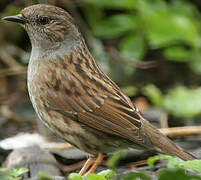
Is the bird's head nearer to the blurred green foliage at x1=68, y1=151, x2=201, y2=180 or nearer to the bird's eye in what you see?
the bird's eye

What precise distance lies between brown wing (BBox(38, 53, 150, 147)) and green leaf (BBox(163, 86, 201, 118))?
2.13 metres

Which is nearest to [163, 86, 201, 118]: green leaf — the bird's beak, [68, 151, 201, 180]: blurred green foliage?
[68, 151, 201, 180]: blurred green foliage

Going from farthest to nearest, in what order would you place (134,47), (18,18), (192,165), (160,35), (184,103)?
(134,47) < (160,35) < (184,103) < (18,18) < (192,165)

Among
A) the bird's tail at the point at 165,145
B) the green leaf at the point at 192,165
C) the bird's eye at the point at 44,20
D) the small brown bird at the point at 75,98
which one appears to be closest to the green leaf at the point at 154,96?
the small brown bird at the point at 75,98

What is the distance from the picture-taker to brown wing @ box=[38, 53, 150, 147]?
4.50 meters

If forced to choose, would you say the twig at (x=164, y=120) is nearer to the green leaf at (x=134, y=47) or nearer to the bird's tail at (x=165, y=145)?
the green leaf at (x=134, y=47)

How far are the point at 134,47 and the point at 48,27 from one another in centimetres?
266

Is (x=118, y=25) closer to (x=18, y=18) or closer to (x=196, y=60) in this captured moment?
(x=196, y=60)

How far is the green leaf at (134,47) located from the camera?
738cm

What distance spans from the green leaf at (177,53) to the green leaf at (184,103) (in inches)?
21.5

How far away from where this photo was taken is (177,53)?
24.8 ft

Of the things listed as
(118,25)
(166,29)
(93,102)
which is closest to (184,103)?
(166,29)

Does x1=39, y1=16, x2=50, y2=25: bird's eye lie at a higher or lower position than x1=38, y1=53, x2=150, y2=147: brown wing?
higher

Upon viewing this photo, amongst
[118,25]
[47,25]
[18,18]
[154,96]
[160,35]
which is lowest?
[154,96]
